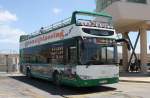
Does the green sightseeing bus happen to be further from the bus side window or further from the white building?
the white building

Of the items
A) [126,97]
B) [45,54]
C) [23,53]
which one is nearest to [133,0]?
[23,53]

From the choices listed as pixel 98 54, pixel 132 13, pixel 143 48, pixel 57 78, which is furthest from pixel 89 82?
pixel 143 48

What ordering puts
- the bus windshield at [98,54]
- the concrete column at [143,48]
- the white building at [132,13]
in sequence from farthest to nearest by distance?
the concrete column at [143,48], the white building at [132,13], the bus windshield at [98,54]

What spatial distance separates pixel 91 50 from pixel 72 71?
55.5 inches

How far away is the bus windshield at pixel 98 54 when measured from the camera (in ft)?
56.3

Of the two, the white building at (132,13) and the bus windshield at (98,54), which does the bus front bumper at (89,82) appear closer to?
the bus windshield at (98,54)

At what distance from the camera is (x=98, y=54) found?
693 inches

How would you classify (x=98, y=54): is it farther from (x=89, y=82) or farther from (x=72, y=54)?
(x=89, y=82)

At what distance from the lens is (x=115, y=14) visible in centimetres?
3278

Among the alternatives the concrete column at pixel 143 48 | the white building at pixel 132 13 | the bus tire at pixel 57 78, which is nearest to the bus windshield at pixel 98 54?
the bus tire at pixel 57 78

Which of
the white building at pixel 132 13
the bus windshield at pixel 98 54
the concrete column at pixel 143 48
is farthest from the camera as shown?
the concrete column at pixel 143 48

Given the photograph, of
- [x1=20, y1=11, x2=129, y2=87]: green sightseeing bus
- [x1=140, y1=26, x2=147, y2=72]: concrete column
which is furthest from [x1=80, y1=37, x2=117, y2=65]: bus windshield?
[x1=140, y1=26, x2=147, y2=72]: concrete column

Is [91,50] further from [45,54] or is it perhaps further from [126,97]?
[45,54]

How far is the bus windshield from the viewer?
17172 mm
